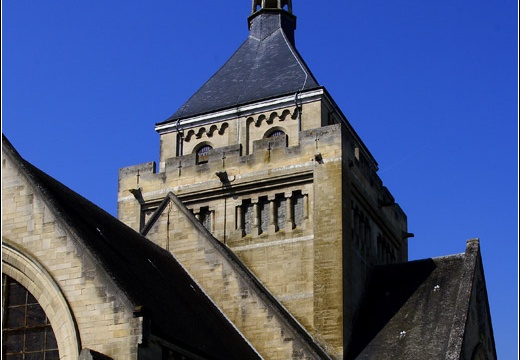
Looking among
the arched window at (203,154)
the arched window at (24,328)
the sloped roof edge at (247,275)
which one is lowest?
the arched window at (24,328)

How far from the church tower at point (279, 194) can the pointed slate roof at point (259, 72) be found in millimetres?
76

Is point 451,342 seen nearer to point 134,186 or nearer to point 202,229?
point 202,229

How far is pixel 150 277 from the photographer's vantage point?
22.4 metres

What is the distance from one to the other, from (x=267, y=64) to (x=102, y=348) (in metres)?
17.8

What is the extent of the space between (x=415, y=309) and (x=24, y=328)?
11.8m

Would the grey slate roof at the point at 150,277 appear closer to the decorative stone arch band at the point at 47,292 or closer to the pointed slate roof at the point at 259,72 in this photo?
the decorative stone arch band at the point at 47,292

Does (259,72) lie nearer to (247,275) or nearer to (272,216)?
(272,216)

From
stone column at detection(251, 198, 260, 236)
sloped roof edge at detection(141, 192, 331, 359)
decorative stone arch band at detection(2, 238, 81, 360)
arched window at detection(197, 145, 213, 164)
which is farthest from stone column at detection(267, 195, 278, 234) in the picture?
decorative stone arch band at detection(2, 238, 81, 360)

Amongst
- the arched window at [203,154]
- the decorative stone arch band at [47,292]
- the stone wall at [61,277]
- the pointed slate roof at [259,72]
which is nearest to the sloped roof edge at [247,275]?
the arched window at [203,154]

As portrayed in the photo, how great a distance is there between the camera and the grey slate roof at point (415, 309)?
24.5m

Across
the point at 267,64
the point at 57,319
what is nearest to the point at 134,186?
the point at 267,64

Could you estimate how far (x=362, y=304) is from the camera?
2805 cm

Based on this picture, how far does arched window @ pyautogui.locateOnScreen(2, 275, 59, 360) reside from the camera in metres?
19.3

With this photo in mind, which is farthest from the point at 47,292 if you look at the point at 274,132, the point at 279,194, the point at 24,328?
the point at 274,132
